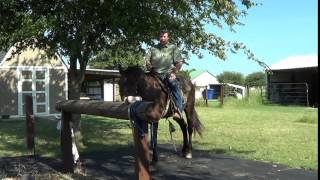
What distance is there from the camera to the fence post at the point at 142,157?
658cm

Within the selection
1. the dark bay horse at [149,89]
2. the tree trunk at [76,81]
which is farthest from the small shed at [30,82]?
the dark bay horse at [149,89]

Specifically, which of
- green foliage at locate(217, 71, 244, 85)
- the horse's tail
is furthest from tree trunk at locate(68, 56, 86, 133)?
green foliage at locate(217, 71, 244, 85)

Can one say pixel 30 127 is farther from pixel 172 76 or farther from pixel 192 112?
pixel 172 76

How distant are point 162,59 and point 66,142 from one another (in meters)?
2.29

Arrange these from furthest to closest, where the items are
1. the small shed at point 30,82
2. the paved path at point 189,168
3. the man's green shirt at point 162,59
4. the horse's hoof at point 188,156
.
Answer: the small shed at point 30,82 < the horse's hoof at point 188,156 < the man's green shirt at point 162,59 < the paved path at point 189,168

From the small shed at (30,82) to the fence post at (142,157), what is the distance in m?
20.5

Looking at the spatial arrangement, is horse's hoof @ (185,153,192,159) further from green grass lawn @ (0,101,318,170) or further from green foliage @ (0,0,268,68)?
green foliage @ (0,0,268,68)

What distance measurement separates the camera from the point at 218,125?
63.1 feet

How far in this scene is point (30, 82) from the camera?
27.6 metres

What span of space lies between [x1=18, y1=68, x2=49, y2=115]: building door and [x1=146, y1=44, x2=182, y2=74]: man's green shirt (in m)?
19.2

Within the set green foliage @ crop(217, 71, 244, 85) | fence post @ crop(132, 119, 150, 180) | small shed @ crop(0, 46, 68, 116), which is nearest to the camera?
fence post @ crop(132, 119, 150, 180)

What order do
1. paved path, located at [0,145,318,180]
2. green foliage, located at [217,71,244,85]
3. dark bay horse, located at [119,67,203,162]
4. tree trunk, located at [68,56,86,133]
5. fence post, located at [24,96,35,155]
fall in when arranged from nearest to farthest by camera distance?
dark bay horse, located at [119,67,203,162]
paved path, located at [0,145,318,180]
fence post, located at [24,96,35,155]
tree trunk, located at [68,56,86,133]
green foliage, located at [217,71,244,85]

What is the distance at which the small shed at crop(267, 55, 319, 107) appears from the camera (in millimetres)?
38125

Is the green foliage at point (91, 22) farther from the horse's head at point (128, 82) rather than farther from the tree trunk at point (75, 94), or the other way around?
the horse's head at point (128, 82)
